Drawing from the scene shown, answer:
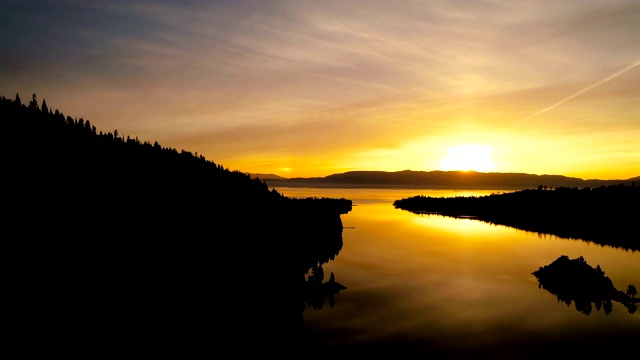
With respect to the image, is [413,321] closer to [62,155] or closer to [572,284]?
[572,284]

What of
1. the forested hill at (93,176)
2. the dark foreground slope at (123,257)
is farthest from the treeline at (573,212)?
the forested hill at (93,176)

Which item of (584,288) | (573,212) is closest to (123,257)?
(584,288)

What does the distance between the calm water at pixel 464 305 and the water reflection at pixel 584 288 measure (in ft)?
2.68

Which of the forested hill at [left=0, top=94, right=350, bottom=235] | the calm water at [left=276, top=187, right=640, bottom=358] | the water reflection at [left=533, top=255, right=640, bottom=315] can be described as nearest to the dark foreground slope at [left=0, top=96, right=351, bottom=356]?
the forested hill at [left=0, top=94, right=350, bottom=235]

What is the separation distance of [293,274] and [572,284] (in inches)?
1013

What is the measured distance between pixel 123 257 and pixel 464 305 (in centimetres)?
2640

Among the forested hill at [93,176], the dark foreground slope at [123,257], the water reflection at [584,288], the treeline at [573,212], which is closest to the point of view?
the dark foreground slope at [123,257]

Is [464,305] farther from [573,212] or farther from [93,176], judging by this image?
[573,212]

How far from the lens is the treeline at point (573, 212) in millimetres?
84219

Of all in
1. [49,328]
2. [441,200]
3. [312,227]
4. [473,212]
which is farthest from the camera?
[441,200]

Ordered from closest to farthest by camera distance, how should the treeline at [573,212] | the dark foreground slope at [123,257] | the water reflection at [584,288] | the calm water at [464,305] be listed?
1. the dark foreground slope at [123,257]
2. the calm water at [464,305]
3. the water reflection at [584,288]
4. the treeline at [573,212]

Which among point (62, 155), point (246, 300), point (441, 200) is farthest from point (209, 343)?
point (441, 200)

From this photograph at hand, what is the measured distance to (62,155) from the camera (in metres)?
25.6

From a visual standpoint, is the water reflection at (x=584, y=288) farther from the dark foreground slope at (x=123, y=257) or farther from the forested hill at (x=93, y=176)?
the forested hill at (x=93, y=176)
